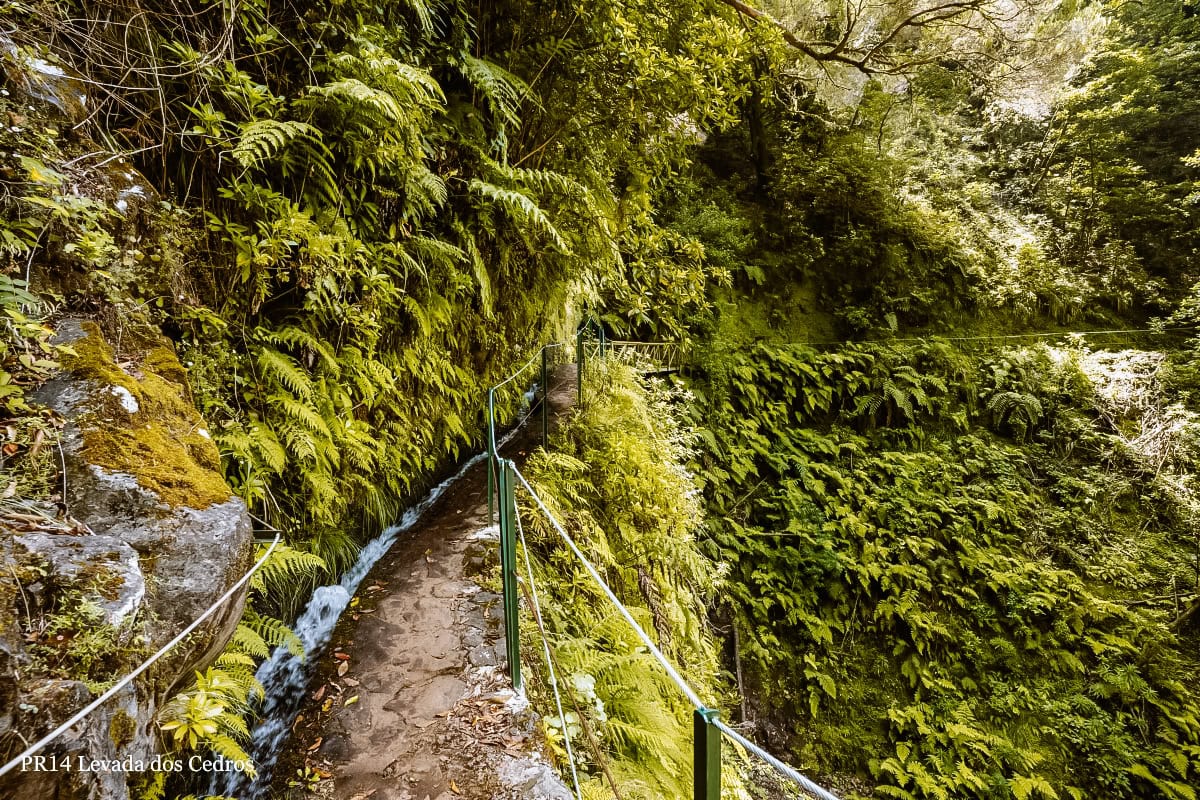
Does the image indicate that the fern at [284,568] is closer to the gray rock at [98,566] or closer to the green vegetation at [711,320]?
the green vegetation at [711,320]

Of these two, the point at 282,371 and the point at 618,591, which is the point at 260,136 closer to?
the point at 282,371

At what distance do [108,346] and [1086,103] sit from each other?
17995 millimetres

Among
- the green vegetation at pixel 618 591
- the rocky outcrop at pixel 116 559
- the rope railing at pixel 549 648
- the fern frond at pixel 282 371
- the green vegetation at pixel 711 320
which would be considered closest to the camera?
the rope railing at pixel 549 648

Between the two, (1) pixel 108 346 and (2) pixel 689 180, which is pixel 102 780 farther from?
(2) pixel 689 180

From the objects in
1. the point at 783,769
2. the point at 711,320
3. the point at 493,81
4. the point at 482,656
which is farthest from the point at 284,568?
the point at 711,320

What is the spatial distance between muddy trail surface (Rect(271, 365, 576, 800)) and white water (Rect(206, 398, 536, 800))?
8cm

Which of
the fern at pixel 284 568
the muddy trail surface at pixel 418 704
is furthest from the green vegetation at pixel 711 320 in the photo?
the muddy trail surface at pixel 418 704

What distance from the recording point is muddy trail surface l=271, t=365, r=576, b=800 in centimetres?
227

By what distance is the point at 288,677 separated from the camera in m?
2.97

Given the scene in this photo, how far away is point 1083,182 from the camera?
11805mm

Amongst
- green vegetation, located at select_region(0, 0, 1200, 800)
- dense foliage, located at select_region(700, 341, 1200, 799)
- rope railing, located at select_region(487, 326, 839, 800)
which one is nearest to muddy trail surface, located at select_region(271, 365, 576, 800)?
rope railing, located at select_region(487, 326, 839, 800)

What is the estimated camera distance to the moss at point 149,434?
1.86 metres

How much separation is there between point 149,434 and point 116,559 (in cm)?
59

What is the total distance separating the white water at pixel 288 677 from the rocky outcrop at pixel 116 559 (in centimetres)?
107
